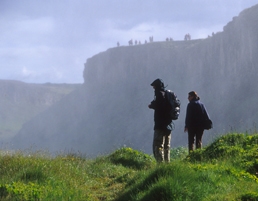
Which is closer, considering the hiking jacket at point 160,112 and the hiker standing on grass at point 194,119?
the hiking jacket at point 160,112

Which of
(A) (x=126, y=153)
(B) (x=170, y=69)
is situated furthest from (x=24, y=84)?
(A) (x=126, y=153)

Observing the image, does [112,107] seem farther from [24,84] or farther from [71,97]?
[24,84]

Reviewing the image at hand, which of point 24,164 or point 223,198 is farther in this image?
point 24,164

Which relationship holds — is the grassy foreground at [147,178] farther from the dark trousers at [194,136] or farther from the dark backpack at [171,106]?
the dark trousers at [194,136]

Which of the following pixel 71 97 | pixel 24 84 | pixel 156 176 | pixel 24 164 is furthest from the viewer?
pixel 24 84

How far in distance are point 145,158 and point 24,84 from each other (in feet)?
631

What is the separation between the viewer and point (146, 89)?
110688mm

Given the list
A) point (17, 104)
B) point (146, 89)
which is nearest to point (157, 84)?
point (146, 89)

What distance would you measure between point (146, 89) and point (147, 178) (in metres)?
104

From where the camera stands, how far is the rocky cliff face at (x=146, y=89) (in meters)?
76.9

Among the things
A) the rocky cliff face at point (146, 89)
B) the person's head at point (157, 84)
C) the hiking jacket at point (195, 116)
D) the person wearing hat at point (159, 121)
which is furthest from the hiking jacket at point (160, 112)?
the rocky cliff face at point (146, 89)

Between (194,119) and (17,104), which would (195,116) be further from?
(17,104)

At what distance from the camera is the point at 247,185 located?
652cm

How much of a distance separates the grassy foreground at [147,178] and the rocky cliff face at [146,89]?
44.9 meters
